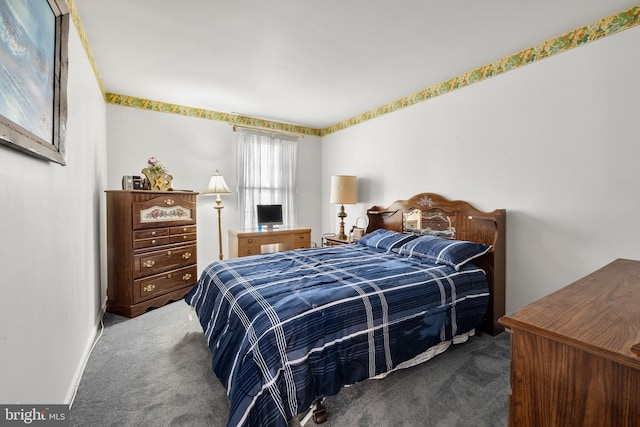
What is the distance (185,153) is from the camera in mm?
3865

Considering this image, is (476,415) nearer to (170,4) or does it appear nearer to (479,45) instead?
(479,45)

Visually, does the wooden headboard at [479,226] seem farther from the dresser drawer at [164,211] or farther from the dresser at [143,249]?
the dresser at [143,249]

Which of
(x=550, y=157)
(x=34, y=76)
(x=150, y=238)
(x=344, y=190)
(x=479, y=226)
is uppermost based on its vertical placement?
(x=34, y=76)

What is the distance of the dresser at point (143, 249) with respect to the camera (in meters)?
2.80

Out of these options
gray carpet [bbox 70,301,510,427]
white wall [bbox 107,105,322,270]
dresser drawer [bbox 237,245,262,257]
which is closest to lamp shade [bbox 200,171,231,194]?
white wall [bbox 107,105,322,270]

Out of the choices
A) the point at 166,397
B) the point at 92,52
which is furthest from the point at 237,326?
the point at 92,52

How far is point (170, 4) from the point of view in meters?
1.86

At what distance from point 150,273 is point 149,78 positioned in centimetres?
209

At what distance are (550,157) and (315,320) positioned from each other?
7.81ft

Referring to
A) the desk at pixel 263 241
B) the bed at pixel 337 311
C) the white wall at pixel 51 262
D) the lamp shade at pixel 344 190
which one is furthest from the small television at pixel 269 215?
the white wall at pixel 51 262

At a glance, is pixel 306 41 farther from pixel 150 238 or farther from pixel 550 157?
pixel 150 238

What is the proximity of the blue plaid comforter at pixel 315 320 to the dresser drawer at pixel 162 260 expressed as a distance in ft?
2.68

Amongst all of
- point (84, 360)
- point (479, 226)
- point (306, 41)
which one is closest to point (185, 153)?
point (306, 41)

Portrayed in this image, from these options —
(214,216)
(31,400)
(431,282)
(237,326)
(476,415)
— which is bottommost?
(476,415)
